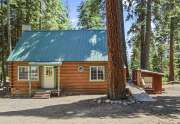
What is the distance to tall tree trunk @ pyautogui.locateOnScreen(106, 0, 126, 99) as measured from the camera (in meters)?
23.8

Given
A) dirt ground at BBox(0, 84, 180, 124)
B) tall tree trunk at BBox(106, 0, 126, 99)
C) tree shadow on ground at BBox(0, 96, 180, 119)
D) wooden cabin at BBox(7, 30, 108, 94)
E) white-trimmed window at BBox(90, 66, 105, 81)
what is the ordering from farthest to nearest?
white-trimmed window at BBox(90, 66, 105, 81)
wooden cabin at BBox(7, 30, 108, 94)
tall tree trunk at BBox(106, 0, 126, 99)
tree shadow on ground at BBox(0, 96, 180, 119)
dirt ground at BBox(0, 84, 180, 124)

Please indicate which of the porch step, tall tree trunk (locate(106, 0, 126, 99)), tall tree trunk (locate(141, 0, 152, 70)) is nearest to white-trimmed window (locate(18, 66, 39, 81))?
the porch step

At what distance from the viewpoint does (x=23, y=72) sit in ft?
111

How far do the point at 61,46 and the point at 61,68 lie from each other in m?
2.34

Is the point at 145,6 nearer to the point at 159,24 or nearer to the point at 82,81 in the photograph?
the point at 159,24

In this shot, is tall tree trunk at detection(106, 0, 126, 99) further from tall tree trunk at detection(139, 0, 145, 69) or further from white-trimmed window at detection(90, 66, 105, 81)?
tall tree trunk at detection(139, 0, 145, 69)

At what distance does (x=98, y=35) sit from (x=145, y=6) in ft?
22.5

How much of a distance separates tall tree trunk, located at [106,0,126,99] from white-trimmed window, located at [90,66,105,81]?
9232 mm

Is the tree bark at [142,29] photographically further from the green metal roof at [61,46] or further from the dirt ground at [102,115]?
the dirt ground at [102,115]

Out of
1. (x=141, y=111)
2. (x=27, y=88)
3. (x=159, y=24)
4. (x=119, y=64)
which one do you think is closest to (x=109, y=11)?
(x=119, y=64)

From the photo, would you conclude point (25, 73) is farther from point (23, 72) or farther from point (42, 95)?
point (42, 95)

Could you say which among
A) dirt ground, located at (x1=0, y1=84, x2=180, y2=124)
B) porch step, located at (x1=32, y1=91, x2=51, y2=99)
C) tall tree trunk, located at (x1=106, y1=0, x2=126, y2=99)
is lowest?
porch step, located at (x1=32, y1=91, x2=51, y2=99)

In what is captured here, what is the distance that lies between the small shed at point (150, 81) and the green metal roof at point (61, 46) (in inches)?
108

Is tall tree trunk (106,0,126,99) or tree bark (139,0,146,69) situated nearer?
tall tree trunk (106,0,126,99)
